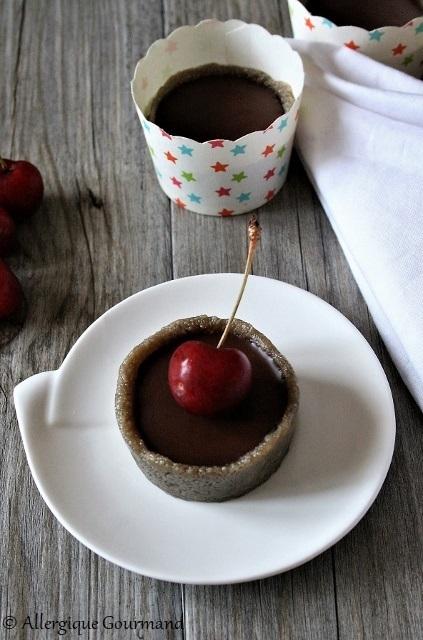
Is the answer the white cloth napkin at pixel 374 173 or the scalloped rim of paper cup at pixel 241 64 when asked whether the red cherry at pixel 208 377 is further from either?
the scalloped rim of paper cup at pixel 241 64

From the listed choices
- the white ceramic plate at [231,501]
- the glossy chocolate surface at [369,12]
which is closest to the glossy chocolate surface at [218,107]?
the glossy chocolate surface at [369,12]

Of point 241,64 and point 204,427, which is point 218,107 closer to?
point 241,64

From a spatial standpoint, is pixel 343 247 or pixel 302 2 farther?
pixel 302 2

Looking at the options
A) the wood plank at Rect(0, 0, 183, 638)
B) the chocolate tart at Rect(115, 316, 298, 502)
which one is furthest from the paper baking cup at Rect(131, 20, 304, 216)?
the chocolate tart at Rect(115, 316, 298, 502)

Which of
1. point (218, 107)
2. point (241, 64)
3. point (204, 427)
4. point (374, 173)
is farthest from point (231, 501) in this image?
point (241, 64)

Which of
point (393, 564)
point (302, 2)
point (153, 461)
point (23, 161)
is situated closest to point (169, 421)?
point (153, 461)

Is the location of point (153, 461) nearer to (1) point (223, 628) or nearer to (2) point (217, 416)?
(2) point (217, 416)

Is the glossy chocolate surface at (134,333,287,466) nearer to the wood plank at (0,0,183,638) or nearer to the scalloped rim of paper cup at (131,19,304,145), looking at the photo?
the wood plank at (0,0,183,638)
